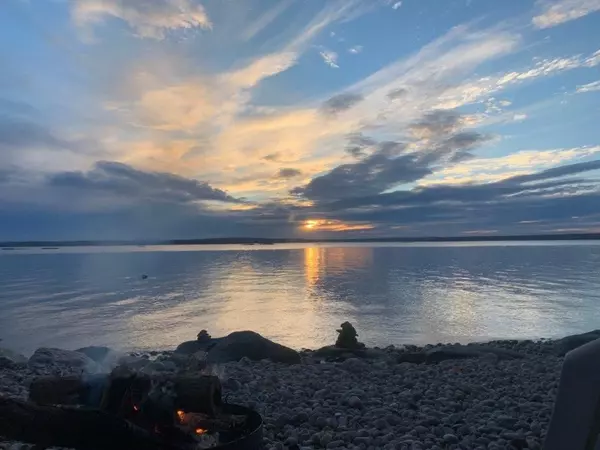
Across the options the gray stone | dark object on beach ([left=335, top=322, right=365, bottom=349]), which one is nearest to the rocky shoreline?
the gray stone

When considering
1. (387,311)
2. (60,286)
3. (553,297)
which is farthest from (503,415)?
(60,286)

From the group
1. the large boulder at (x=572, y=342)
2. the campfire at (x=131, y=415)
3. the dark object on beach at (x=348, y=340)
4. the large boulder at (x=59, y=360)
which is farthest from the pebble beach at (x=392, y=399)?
the dark object on beach at (x=348, y=340)

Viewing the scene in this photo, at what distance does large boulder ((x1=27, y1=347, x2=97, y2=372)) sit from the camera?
45.7ft

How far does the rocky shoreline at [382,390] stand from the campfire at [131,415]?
84 cm

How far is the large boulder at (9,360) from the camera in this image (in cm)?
1367

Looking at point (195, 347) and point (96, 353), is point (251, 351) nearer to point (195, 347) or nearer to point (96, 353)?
point (195, 347)

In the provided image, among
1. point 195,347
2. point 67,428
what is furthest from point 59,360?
point 67,428

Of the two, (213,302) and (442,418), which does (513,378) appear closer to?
(442,418)

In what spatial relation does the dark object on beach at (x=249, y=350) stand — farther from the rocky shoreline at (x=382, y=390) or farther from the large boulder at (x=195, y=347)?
the large boulder at (x=195, y=347)

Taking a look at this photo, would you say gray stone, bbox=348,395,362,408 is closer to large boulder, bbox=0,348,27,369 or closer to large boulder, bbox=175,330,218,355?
large boulder, bbox=175,330,218,355

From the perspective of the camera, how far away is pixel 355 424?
7.79 meters

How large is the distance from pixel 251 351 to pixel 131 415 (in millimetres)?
8940

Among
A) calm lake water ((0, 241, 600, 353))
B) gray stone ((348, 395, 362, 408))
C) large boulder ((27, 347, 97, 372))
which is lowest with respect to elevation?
calm lake water ((0, 241, 600, 353))

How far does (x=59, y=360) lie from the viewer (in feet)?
47.4
